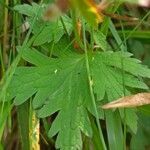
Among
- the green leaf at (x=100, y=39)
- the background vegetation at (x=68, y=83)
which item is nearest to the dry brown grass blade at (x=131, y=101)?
the background vegetation at (x=68, y=83)

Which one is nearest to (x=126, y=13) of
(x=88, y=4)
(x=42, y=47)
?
(x=42, y=47)

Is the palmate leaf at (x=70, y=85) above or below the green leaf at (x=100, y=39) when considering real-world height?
below

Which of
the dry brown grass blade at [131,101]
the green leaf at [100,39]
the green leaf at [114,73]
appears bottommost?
the dry brown grass blade at [131,101]

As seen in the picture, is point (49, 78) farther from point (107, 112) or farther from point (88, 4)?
point (88, 4)

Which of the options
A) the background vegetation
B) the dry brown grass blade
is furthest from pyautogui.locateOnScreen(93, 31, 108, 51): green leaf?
the dry brown grass blade

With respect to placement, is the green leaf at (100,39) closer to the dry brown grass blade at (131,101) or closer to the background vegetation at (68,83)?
the background vegetation at (68,83)

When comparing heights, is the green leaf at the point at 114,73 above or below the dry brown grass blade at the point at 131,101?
above

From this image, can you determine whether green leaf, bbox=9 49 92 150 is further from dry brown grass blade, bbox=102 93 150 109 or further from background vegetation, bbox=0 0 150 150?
dry brown grass blade, bbox=102 93 150 109

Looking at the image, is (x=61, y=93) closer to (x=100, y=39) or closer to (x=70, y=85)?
(x=70, y=85)

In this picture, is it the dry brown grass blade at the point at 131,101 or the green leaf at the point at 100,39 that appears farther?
the green leaf at the point at 100,39
